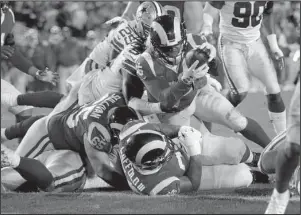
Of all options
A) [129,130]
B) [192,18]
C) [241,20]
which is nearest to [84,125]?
[129,130]

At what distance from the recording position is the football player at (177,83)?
3.42 meters

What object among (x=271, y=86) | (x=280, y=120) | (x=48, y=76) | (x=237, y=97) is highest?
(x=48, y=76)

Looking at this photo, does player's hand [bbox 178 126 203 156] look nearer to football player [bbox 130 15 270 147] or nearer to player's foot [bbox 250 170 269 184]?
football player [bbox 130 15 270 147]

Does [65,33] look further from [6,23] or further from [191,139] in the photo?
[191,139]

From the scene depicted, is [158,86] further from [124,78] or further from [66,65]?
[66,65]

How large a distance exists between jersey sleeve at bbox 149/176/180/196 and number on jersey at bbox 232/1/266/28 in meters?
1.65

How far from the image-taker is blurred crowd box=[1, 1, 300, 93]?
7445 mm

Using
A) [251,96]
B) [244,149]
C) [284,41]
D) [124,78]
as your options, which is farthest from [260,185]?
[284,41]

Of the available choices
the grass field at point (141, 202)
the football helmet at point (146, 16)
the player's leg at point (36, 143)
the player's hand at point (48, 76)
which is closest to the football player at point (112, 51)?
the football helmet at point (146, 16)

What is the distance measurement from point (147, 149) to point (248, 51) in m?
1.62

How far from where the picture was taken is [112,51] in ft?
14.3

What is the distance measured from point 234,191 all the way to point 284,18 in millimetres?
4949

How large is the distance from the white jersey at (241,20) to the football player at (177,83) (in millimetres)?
639

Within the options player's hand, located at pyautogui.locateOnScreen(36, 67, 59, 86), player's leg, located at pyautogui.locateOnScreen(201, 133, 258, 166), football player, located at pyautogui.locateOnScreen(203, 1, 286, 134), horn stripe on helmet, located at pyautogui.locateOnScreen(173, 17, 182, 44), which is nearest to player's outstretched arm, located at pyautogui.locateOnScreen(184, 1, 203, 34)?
football player, located at pyautogui.locateOnScreen(203, 1, 286, 134)
